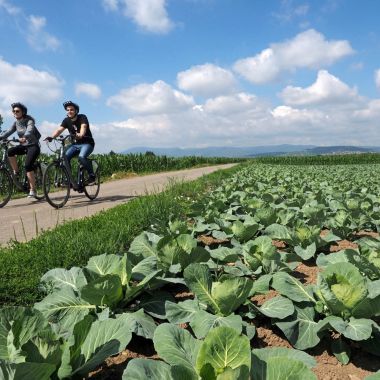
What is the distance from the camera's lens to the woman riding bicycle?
8414 millimetres

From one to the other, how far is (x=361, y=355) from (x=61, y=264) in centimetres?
231

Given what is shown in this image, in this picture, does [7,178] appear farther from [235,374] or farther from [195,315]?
[235,374]

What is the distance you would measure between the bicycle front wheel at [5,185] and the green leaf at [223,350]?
26.9 ft

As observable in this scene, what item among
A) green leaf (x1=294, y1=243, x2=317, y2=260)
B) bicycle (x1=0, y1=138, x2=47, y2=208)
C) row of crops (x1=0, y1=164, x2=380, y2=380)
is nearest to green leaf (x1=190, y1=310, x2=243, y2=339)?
row of crops (x1=0, y1=164, x2=380, y2=380)

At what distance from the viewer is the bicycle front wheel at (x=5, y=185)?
8.64m

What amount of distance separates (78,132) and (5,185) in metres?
2.09

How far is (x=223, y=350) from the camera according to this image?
146 centimetres

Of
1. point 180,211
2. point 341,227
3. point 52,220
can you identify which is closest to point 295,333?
point 341,227

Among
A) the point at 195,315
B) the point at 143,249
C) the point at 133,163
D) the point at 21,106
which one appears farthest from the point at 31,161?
the point at 133,163

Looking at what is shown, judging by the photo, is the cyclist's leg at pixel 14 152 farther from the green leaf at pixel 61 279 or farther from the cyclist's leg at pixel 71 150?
the green leaf at pixel 61 279

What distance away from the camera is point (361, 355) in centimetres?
207

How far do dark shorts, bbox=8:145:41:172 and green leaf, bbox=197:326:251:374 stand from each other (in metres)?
8.10

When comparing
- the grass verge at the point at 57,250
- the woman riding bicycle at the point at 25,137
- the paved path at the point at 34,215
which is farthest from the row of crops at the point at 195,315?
the woman riding bicycle at the point at 25,137

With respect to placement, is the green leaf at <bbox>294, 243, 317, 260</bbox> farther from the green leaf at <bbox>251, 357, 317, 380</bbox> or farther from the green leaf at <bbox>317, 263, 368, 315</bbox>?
the green leaf at <bbox>251, 357, 317, 380</bbox>
